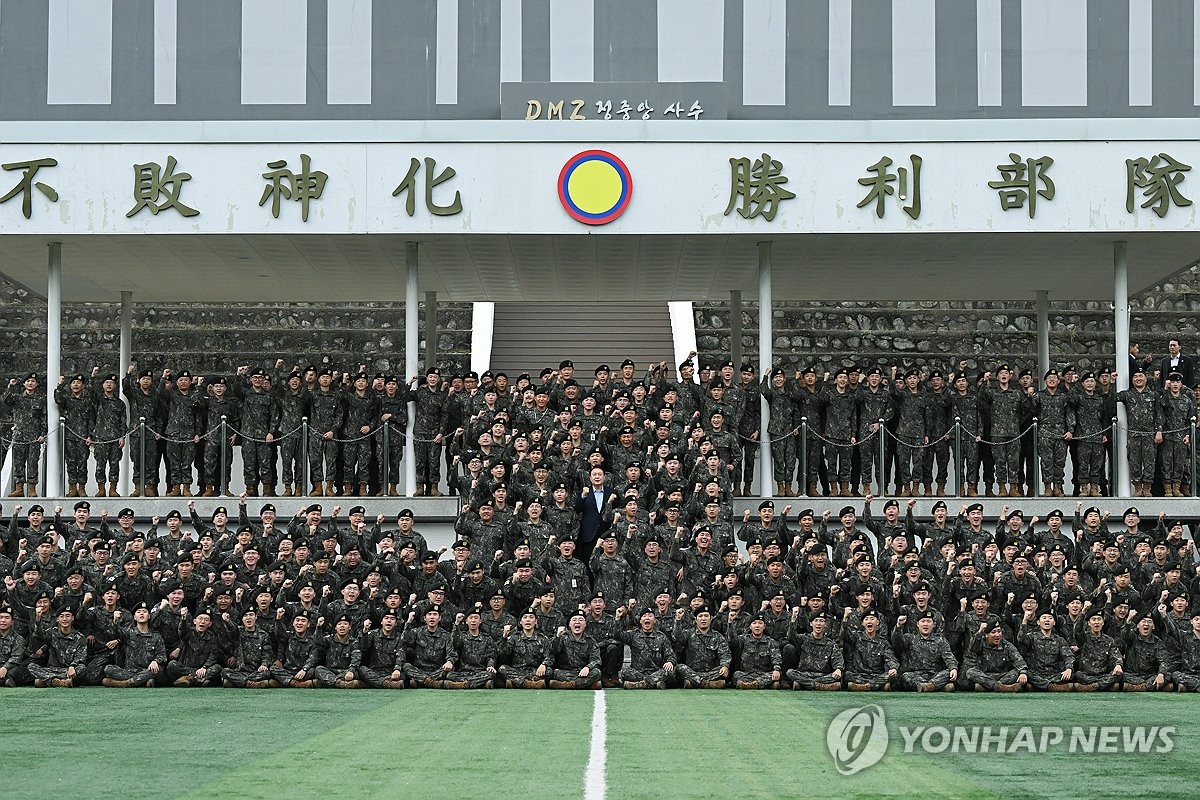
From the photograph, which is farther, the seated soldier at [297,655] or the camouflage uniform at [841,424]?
the camouflage uniform at [841,424]

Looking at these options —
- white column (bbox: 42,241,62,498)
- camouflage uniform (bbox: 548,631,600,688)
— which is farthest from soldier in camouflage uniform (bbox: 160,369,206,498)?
camouflage uniform (bbox: 548,631,600,688)

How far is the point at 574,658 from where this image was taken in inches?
552

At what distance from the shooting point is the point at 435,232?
17969 millimetres

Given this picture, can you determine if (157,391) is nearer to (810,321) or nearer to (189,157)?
(189,157)

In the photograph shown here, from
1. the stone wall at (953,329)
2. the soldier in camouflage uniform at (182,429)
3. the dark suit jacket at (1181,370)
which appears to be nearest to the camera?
the soldier in camouflage uniform at (182,429)

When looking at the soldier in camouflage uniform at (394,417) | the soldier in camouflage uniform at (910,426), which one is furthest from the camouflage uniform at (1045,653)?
the soldier in camouflage uniform at (394,417)

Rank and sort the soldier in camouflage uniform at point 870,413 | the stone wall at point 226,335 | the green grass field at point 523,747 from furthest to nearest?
1. the stone wall at point 226,335
2. the soldier in camouflage uniform at point 870,413
3. the green grass field at point 523,747

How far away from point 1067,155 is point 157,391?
10175 mm

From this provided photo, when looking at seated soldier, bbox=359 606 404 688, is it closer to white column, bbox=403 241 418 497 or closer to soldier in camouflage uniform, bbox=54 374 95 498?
white column, bbox=403 241 418 497

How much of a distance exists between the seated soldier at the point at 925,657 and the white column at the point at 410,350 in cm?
584

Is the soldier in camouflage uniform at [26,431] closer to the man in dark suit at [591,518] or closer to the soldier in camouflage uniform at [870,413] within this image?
the man in dark suit at [591,518]

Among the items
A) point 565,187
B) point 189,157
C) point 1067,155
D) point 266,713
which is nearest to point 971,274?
point 1067,155

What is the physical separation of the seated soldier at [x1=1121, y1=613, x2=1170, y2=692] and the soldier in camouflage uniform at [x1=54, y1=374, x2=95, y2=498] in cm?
1081

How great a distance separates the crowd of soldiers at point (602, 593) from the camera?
1403 cm
